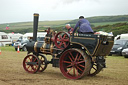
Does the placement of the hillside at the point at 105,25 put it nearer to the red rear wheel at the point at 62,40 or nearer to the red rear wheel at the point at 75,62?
the red rear wheel at the point at 62,40

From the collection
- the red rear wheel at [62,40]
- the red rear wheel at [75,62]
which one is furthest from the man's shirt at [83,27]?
the red rear wheel at [75,62]

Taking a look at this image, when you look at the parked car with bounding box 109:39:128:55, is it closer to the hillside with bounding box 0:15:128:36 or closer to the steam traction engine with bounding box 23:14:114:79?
the hillside with bounding box 0:15:128:36

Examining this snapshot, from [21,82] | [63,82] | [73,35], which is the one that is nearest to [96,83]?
[63,82]

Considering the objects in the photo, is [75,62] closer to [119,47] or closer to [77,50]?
[77,50]

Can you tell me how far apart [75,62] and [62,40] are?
2.82 feet

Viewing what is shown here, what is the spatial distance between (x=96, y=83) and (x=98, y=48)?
105cm

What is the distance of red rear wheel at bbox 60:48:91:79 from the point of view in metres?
7.17

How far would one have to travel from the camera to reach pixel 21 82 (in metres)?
6.89

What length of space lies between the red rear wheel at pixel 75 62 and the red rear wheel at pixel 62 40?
339mm

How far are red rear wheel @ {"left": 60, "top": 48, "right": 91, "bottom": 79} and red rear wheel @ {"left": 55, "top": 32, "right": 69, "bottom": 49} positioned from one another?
0.34m

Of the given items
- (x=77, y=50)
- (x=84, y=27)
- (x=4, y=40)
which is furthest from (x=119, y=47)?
(x=4, y=40)

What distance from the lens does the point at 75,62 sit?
7.51m

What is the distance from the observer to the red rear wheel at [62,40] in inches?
303

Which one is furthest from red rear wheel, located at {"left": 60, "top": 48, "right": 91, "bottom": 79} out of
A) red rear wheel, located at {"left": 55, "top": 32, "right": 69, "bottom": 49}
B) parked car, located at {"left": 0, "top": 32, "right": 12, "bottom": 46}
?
parked car, located at {"left": 0, "top": 32, "right": 12, "bottom": 46}
